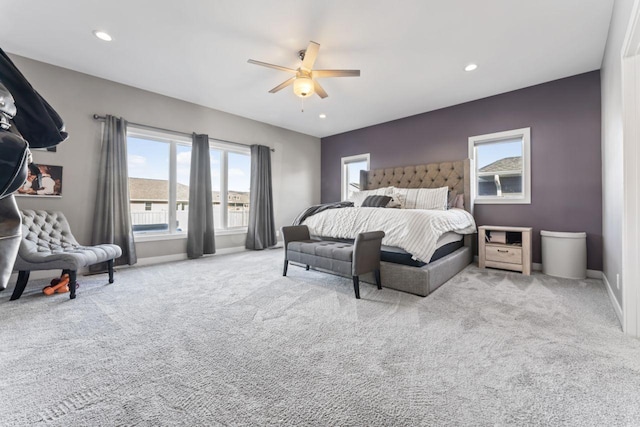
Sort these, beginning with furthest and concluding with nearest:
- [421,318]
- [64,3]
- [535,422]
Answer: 1. [64,3]
2. [421,318]
3. [535,422]

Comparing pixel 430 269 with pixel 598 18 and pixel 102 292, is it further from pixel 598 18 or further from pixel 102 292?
pixel 102 292

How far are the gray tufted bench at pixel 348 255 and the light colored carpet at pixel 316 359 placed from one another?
26 centimetres

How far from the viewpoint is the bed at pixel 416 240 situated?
2639mm

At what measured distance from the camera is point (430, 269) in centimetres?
263

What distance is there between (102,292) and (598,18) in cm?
562

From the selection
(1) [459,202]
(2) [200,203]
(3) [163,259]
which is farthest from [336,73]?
(3) [163,259]

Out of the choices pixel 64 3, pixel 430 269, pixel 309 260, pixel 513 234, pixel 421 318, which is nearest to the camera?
pixel 421 318

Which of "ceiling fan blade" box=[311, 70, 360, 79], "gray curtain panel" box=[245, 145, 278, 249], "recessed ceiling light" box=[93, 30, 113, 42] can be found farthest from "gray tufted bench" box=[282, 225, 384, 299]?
"recessed ceiling light" box=[93, 30, 113, 42]

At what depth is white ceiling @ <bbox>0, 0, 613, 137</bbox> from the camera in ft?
7.72

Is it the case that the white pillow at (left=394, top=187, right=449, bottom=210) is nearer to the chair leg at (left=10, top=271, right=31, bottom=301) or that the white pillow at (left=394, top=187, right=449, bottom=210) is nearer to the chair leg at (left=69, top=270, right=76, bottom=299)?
the chair leg at (left=69, top=270, right=76, bottom=299)

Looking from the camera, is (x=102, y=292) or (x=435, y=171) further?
(x=435, y=171)

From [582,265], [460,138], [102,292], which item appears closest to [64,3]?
[102,292]

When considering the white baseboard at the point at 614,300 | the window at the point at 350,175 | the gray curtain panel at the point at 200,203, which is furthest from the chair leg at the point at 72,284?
the window at the point at 350,175

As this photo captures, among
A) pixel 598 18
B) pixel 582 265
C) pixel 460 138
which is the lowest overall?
pixel 582 265
